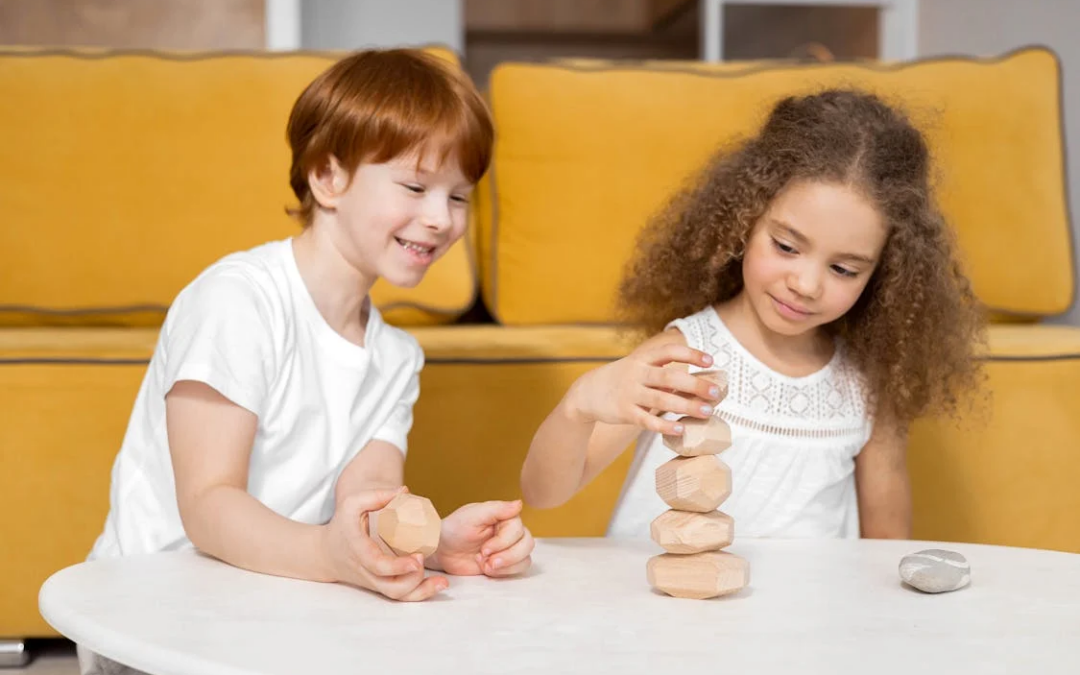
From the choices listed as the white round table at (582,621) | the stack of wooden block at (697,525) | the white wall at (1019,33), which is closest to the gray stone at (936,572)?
the white round table at (582,621)

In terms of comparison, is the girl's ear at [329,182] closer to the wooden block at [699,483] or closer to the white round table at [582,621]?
the white round table at [582,621]

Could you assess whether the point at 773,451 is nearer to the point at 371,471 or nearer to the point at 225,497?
the point at 371,471

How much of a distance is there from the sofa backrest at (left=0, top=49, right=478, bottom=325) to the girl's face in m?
0.88

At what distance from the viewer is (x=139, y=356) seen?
63.8 inches

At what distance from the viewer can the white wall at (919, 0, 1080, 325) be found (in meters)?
2.45

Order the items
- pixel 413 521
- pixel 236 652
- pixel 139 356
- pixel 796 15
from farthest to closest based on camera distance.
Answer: pixel 796 15 → pixel 139 356 → pixel 413 521 → pixel 236 652

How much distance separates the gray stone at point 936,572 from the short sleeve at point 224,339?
1.84 feet

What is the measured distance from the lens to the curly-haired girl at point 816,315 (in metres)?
1.25

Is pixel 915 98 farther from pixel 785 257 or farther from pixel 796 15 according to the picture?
pixel 796 15

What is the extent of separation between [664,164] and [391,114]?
1013mm

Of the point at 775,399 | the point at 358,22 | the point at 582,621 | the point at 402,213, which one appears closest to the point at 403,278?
the point at 402,213

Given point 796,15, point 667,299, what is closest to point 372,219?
point 667,299

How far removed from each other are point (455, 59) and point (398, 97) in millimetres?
1020

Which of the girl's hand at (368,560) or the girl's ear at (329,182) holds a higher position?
the girl's ear at (329,182)
